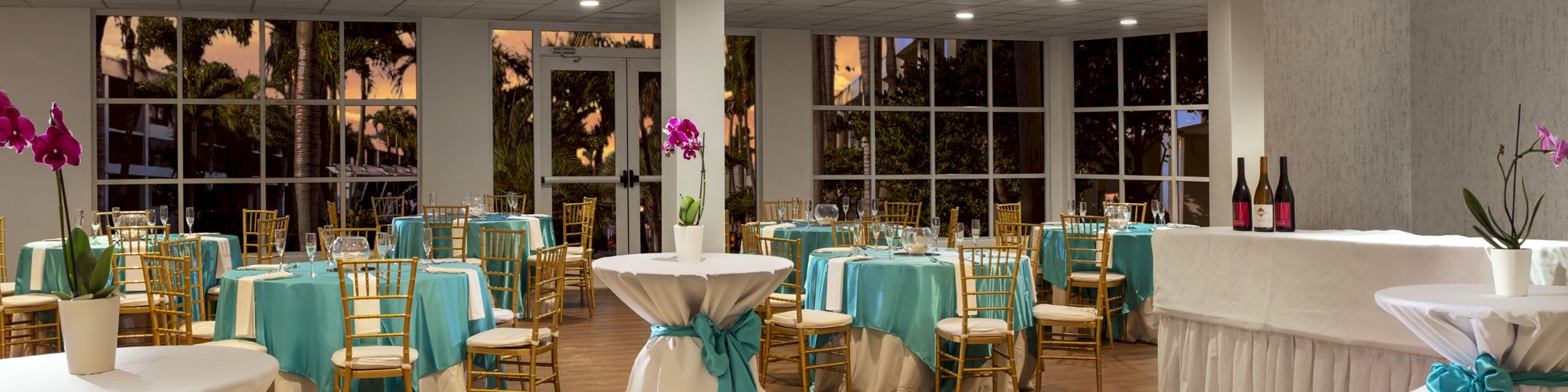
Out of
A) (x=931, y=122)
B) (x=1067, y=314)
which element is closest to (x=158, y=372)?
(x=1067, y=314)

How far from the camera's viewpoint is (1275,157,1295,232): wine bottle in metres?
3.60

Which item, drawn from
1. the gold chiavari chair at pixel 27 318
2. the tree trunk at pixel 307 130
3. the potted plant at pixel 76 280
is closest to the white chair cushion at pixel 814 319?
the potted plant at pixel 76 280

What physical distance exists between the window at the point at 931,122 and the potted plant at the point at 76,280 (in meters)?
10.00

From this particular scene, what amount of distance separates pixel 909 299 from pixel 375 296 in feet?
8.17

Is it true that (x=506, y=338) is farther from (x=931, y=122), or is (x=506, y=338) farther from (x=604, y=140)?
(x=931, y=122)

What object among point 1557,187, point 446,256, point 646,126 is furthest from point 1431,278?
point 646,126

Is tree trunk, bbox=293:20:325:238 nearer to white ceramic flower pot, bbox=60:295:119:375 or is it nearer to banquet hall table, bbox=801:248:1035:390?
banquet hall table, bbox=801:248:1035:390

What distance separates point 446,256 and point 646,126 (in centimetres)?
297

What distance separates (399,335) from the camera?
4723 millimetres

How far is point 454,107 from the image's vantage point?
1080cm

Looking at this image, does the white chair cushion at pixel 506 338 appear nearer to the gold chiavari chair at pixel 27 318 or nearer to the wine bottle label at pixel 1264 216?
the gold chiavari chair at pixel 27 318

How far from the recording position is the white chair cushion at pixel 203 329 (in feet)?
18.5

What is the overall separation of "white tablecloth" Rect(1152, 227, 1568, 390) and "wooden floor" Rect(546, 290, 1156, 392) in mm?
2546

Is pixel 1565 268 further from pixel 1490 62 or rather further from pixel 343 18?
pixel 343 18
